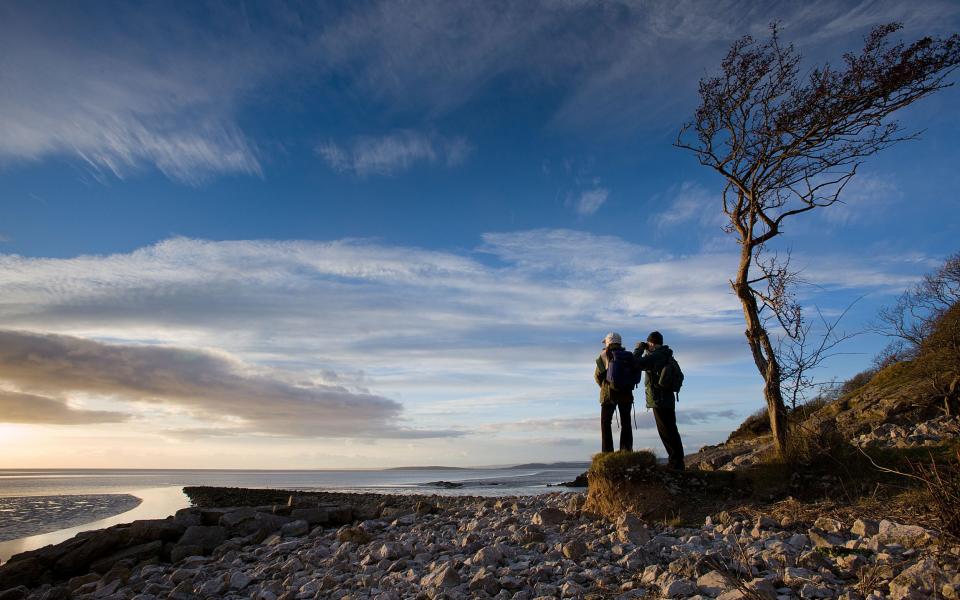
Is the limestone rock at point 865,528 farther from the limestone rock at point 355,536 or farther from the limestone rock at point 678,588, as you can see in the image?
the limestone rock at point 355,536

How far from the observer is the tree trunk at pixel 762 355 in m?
10.5

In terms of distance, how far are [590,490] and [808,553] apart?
4471mm

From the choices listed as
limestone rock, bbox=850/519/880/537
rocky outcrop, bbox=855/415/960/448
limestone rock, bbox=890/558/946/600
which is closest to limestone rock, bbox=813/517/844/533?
limestone rock, bbox=850/519/880/537

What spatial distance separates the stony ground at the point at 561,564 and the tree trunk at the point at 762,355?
12.6 ft

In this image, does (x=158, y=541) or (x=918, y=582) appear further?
(x=158, y=541)

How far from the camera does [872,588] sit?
4309 mm

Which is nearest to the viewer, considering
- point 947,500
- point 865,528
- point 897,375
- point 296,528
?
point 947,500

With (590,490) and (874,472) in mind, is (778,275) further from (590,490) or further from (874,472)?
(590,490)

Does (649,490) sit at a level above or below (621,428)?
below

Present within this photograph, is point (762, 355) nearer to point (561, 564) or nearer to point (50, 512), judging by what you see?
point (561, 564)

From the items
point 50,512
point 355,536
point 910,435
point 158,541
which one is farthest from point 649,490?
point 50,512

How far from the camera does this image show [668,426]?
10.4 m

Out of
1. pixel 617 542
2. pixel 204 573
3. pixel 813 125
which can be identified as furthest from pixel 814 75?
pixel 204 573

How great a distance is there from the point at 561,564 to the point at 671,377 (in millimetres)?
5157
